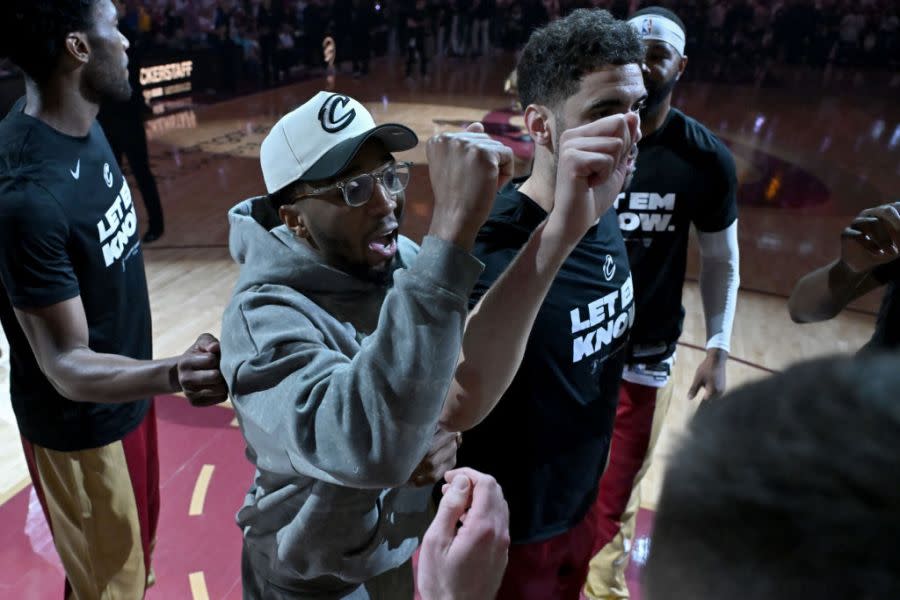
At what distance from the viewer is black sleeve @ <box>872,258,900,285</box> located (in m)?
1.85

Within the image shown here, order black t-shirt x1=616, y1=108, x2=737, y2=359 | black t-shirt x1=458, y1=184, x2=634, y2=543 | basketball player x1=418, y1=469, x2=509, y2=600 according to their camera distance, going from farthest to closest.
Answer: black t-shirt x1=616, y1=108, x2=737, y2=359 < black t-shirt x1=458, y1=184, x2=634, y2=543 < basketball player x1=418, y1=469, x2=509, y2=600

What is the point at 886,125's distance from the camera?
11.9 metres

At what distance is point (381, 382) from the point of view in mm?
1021

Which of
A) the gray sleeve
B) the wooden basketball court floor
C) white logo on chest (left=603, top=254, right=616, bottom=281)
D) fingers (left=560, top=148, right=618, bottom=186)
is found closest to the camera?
the gray sleeve

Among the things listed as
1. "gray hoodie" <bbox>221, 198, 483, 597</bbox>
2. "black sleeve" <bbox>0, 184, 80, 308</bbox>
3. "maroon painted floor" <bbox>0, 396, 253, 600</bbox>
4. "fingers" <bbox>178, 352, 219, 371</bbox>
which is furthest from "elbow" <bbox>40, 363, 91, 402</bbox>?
"maroon painted floor" <bbox>0, 396, 253, 600</bbox>

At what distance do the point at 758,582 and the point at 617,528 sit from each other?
2.42 m

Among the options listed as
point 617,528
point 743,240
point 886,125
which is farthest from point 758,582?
point 886,125

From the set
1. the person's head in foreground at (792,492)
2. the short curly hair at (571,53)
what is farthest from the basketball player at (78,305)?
the person's head in foreground at (792,492)

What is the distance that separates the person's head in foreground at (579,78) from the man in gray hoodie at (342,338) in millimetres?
427

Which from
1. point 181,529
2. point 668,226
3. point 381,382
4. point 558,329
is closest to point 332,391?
point 381,382

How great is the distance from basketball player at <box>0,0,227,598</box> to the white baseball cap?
1.44 ft

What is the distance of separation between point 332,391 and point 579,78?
3.41 feet

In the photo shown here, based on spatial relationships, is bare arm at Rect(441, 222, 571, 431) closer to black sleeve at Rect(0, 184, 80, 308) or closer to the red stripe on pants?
black sleeve at Rect(0, 184, 80, 308)

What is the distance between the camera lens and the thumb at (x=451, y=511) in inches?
35.8
